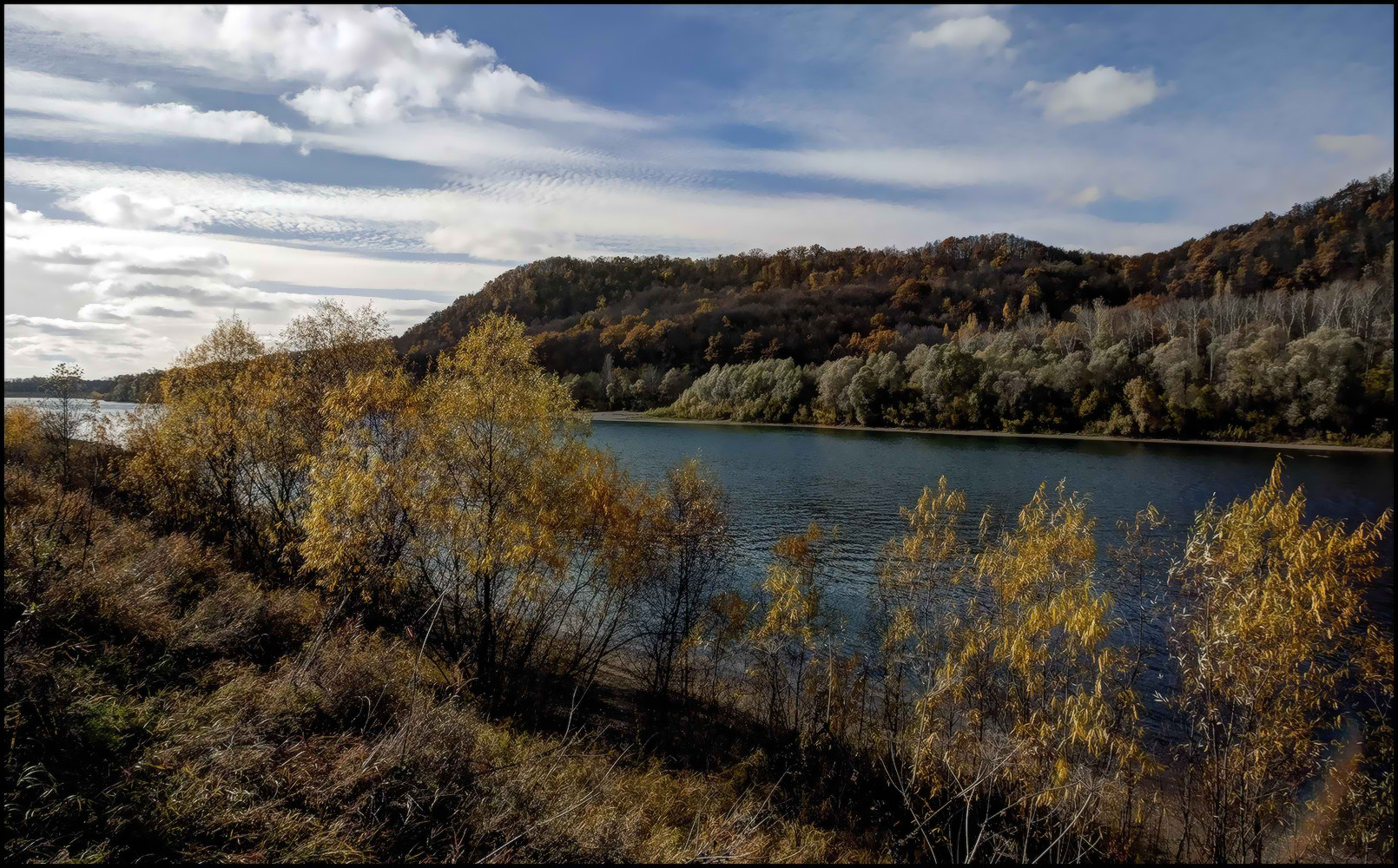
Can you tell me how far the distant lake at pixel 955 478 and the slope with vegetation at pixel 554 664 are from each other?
17.0 ft

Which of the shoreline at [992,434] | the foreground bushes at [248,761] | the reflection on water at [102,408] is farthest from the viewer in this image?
the shoreline at [992,434]

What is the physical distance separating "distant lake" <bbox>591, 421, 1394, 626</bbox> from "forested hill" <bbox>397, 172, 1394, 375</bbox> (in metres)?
37.4

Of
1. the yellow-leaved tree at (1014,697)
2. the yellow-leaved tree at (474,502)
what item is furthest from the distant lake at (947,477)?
the yellow-leaved tree at (474,502)

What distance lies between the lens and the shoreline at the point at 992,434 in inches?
2288

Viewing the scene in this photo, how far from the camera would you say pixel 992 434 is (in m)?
76.6

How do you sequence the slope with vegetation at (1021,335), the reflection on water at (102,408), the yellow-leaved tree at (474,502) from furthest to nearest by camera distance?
the slope with vegetation at (1021,335), the reflection on water at (102,408), the yellow-leaved tree at (474,502)

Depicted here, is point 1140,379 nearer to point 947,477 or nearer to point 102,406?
point 947,477

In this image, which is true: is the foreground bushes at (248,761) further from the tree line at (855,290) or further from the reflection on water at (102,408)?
the tree line at (855,290)

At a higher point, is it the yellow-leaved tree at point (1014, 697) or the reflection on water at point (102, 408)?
the reflection on water at point (102, 408)

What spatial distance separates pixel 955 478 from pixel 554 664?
32.5 metres

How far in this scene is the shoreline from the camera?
191 ft

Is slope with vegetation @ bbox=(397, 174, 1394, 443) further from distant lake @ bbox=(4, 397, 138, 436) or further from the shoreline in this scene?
distant lake @ bbox=(4, 397, 138, 436)

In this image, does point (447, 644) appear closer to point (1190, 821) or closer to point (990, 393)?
point (1190, 821)

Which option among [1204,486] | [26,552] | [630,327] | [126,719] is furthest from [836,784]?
[630,327]
